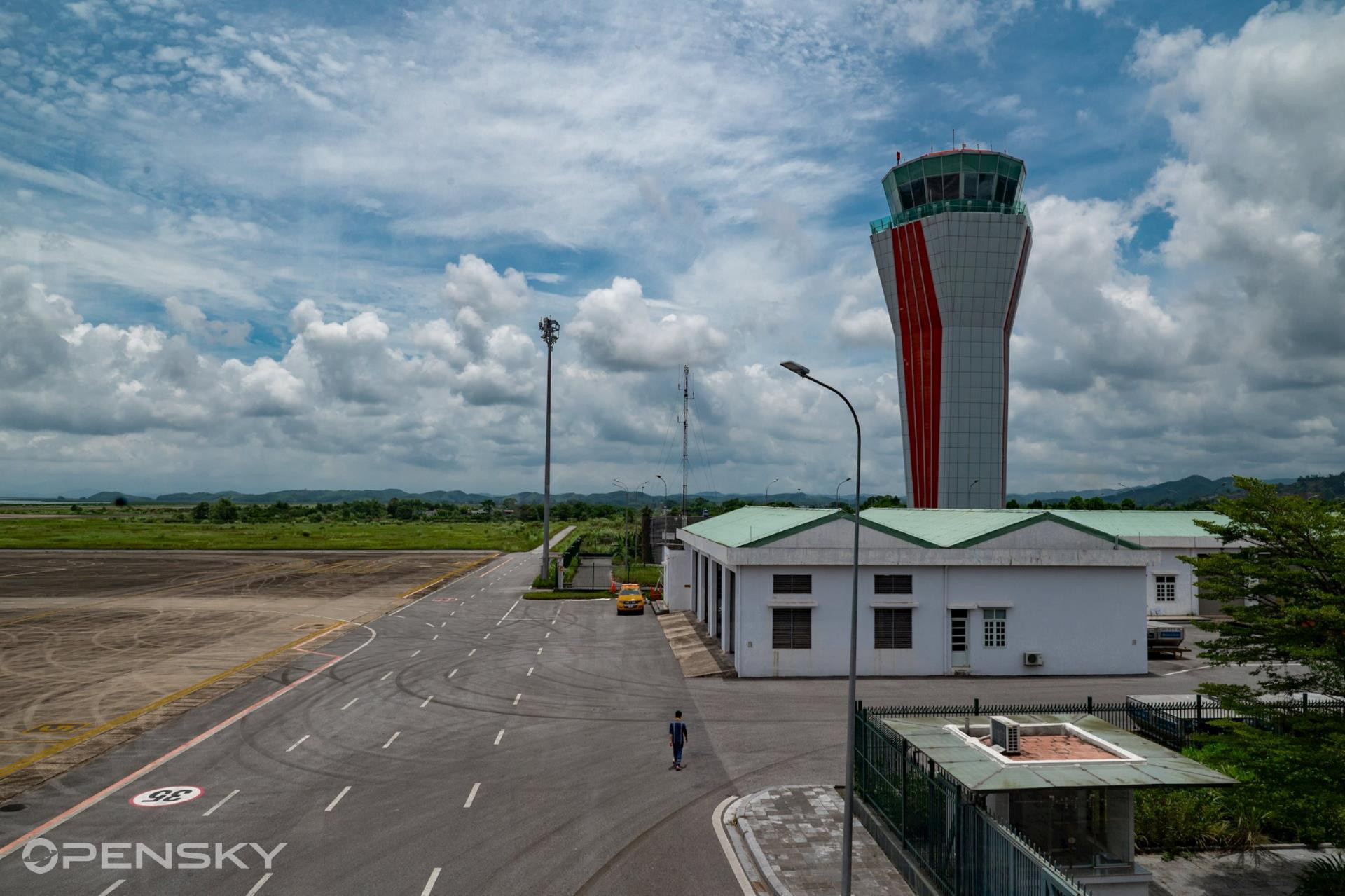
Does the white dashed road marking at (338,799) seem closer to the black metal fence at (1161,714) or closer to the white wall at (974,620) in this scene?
the black metal fence at (1161,714)

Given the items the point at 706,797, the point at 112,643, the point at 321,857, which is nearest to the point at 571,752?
the point at 706,797

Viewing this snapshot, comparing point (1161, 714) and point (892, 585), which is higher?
point (892, 585)

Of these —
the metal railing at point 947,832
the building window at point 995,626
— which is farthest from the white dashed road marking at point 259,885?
the building window at point 995,626

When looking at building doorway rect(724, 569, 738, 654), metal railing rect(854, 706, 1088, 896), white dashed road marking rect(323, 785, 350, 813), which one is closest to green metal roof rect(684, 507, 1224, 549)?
building doorway rect(724, 569, 738, 654)

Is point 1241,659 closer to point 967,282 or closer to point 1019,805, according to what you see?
point 1019,805

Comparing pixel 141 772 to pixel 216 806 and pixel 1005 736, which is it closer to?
pixel 216 806

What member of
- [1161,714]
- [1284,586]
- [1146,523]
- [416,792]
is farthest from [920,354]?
[416,792]
